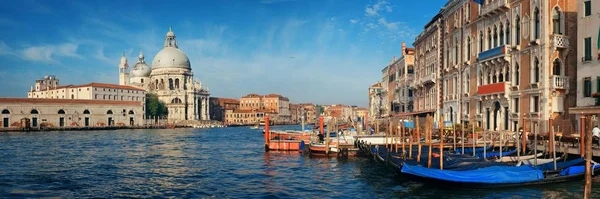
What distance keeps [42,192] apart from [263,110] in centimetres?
10176

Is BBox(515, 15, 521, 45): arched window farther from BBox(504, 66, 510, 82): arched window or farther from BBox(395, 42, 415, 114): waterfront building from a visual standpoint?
BBox(395, 42, 415, 114): waterfront building

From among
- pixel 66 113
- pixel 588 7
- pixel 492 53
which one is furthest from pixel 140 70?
pixel 588 7

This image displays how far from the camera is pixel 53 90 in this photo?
92.1m

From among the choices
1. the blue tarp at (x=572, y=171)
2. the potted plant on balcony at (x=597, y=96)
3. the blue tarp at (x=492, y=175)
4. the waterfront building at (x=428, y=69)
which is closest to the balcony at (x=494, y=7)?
the potted plant on balcony at (x=597, y=96)

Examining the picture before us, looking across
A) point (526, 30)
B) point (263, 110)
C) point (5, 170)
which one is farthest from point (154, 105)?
point (526, 30)

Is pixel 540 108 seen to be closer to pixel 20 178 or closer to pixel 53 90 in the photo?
pixel 20 178

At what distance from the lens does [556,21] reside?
1911 cm

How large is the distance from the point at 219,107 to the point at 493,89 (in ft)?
342

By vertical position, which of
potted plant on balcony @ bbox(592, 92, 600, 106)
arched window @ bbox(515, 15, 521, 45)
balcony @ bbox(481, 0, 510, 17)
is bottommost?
potted plant on balcony @ bbox(592, 92, 600, 106)

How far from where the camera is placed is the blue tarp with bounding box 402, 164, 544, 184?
43.0 ft

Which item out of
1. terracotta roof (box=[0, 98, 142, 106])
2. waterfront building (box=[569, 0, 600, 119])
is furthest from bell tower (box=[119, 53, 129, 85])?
waterfront building (box=[569, 0, 600, 119])

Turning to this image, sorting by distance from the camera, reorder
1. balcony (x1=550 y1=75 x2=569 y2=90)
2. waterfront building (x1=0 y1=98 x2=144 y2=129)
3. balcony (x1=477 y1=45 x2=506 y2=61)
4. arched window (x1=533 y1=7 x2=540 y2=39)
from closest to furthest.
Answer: balcony (x1=550 y1=75 x2=569 y2=90) → arched window (x1=533 y1=7 x2=540 y2=39) → balcony (x1=477 y1=45 x2=506 y2=61) → waterfront building (x1=0 y1=98 x2=144 y2=129)

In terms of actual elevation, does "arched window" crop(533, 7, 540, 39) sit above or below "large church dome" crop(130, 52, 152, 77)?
below

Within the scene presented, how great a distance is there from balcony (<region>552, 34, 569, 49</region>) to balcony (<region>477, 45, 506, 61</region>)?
8.69ft
